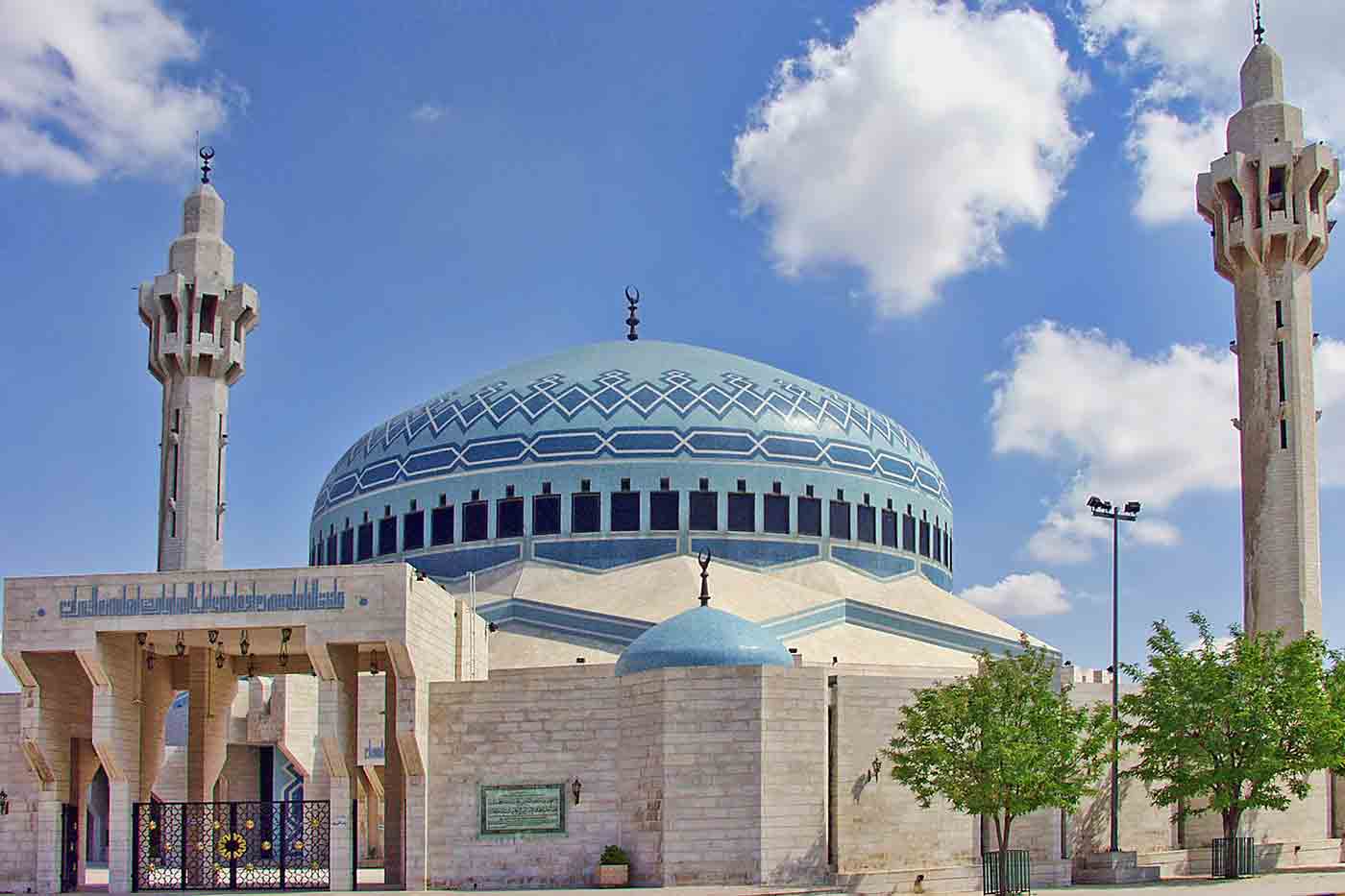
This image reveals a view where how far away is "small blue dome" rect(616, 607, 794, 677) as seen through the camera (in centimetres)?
2791

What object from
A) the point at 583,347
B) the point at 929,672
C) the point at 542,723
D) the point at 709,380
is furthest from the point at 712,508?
the point at 542,723

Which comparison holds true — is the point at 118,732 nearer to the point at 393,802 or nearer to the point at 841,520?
the point at 393,802

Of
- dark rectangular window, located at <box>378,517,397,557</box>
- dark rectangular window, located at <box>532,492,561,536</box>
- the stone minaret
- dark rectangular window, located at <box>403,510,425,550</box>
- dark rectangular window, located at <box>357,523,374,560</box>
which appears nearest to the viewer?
the stone minaret

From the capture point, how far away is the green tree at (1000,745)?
2672 cm

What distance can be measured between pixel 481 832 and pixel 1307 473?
58.4 ft

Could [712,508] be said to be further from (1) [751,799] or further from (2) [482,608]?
(1) [751,799]

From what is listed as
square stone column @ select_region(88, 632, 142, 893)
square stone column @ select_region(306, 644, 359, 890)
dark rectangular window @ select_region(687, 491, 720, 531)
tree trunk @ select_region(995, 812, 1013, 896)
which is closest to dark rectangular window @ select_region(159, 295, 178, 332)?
square stone column @ select_region(88, 632, 142, 893)

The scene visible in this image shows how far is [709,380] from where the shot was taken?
46.7 metres

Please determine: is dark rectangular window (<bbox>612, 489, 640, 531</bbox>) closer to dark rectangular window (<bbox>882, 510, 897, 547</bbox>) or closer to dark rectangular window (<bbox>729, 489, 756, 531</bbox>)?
dark rectangular window (<bbox>729, 489, 756, 531</bbox>)

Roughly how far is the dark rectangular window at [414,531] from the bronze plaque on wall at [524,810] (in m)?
17.7

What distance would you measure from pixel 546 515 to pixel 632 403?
12.0 feet

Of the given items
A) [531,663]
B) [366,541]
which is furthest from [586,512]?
[531,663]

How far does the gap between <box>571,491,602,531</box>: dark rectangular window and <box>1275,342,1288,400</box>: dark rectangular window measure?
15935 millimetres

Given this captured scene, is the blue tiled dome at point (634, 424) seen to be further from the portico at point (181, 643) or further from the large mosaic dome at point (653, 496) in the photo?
the portico at point (181, 643)
